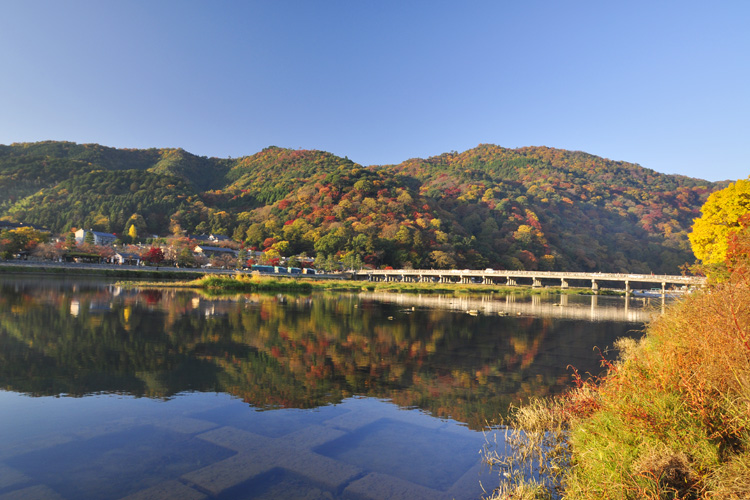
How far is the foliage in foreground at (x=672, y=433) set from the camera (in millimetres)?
3926

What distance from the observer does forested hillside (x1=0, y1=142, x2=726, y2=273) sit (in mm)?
94938

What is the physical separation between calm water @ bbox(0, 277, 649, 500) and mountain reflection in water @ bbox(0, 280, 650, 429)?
7 cm

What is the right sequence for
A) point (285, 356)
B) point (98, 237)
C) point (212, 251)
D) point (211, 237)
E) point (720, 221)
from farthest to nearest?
point (211, 237) → point (98, 237) → point (212, 251) → point (720, 221) → point (285, 356)

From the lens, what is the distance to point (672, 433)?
14.0 ft

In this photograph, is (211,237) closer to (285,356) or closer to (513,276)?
(513,276)

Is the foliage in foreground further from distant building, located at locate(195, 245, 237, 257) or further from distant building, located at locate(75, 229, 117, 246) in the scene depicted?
distant building, located at locate(75, 229, 117, 246)

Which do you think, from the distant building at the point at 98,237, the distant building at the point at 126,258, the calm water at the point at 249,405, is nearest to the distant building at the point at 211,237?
the distant building at the point at 98,237

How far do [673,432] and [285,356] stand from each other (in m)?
10.4

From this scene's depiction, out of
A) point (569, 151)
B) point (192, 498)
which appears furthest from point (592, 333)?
point (569, 151)

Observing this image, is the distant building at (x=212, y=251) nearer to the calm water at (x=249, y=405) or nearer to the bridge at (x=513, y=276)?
the bridge at (x=513, y=276)

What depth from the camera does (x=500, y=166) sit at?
606 feet

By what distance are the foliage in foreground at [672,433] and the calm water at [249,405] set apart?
3.60 ft

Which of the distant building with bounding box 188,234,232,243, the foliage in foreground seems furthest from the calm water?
the distant building with bounding box 188,234,232,243

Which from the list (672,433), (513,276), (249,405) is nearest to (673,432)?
(672,433)
